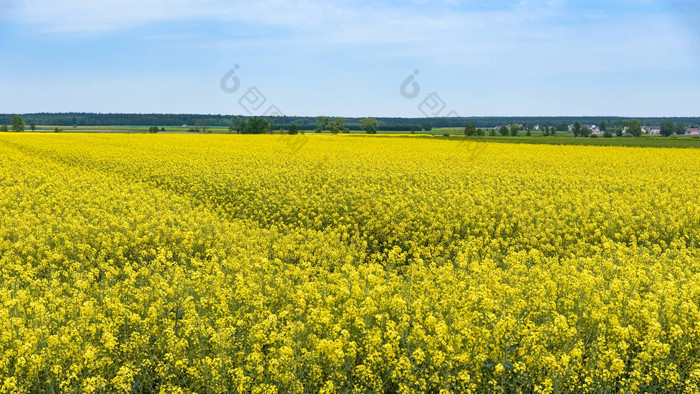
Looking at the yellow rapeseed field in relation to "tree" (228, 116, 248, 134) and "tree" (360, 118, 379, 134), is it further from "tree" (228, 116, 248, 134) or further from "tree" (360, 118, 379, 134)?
"tree" (360, 118, 379, 134)

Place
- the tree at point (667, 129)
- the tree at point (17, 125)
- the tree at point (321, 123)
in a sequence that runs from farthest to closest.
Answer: the tree at point (321, 123) → the tree at point (17, 125) → the tree at point (667, 129)

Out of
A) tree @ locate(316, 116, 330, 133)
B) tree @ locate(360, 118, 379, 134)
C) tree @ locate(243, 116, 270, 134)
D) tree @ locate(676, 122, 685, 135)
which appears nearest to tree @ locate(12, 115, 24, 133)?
tree @ locate(243, 116, 270, 134)

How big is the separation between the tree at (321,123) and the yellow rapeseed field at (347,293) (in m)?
110

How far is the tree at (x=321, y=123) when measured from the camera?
420 ft

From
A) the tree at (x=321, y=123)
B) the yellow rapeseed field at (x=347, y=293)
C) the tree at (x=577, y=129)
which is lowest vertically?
the yellow rapeseed field at (x=347, y=293)

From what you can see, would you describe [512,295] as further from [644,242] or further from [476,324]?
[644,242]

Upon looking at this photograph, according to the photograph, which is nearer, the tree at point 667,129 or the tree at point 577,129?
the tree at point 577,129

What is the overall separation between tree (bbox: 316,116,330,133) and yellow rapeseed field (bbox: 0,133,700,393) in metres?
110

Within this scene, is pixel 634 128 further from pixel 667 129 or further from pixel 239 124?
pixel 239 124

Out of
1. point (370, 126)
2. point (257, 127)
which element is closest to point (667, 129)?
point (370, 126)

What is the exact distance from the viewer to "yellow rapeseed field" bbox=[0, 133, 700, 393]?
17.2ft

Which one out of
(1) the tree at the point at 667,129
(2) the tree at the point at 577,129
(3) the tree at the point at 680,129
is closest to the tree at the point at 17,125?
(2) the tree at the point at 577,129

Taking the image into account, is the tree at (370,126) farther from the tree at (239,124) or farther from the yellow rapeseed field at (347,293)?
the yellow rapeseed field at (347,293)

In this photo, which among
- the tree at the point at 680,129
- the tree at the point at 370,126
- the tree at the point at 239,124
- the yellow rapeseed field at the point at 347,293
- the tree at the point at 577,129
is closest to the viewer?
the yellow rapeseed field at the point at 347,293
